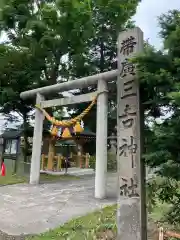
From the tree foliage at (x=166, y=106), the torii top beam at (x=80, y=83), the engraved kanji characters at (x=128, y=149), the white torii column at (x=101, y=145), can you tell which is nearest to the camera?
the tree foliage at (x=166, y=106)

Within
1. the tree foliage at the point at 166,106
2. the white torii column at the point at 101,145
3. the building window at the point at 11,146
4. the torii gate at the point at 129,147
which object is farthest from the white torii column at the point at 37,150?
the tree foliage at the point at 166,106

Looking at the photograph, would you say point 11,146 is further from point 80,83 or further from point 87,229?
point 87,229

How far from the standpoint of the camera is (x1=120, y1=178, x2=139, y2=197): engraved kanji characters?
4.04 m

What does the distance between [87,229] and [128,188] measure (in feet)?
4.98

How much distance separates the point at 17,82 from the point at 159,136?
41.5 ft

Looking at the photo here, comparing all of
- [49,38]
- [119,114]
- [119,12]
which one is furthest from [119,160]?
[119,12]

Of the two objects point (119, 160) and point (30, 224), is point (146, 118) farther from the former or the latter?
point (30, 224)

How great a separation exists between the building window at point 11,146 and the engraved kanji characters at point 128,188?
439 inches

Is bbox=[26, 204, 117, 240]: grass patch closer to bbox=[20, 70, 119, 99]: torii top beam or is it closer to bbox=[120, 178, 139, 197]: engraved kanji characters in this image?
bbox=[120, 178, 139, 197]: engraved kanji characters

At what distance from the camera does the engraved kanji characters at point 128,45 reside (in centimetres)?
448

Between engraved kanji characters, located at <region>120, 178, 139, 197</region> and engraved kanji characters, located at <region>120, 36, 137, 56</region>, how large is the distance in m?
2.10

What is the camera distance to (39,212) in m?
6.49

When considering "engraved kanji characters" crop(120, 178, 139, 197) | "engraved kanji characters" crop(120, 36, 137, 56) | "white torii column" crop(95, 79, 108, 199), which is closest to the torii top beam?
"white torii column" crop(95, 79, 108, 199)

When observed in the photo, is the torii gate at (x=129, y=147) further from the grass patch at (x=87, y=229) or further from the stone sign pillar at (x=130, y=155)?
the grass patch at (x=87, y=229)
